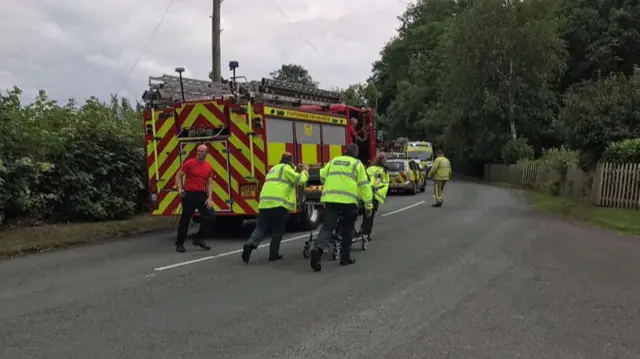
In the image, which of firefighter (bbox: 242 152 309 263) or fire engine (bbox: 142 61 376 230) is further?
fire engine (bbox: 142 61 376 230)

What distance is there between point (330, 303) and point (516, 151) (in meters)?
34.5

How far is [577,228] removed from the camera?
13961 millimetres

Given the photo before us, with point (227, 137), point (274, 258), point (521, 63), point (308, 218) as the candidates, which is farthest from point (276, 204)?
point (521, 63)

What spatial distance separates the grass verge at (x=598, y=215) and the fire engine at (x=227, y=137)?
271 inches

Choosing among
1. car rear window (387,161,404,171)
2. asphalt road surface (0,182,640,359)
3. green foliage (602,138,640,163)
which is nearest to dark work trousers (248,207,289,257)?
asphalt road surface (0,182,640,359)

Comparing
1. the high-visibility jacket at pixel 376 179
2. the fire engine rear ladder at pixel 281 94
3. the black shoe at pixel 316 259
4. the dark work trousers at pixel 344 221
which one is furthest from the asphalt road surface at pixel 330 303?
the fire engine rear ladder at pixel 281 94

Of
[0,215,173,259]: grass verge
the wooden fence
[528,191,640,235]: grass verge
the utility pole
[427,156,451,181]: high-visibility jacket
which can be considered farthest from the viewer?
[427,156,451,181]: high-visibility jacket

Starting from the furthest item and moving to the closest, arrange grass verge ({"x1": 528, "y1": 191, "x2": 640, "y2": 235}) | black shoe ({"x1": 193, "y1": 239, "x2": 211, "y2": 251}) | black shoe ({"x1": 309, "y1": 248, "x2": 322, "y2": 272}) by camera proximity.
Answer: grass verge ({"x1": 528, "y1": 191, "x2": 640, "y2": 235}), black shoe ({"x1": 193, "y1": 239, "x2": 211, "y2": 251}), black shoe ({"x1": 309, "y1": 248, "x2": 322, "y2": 272})

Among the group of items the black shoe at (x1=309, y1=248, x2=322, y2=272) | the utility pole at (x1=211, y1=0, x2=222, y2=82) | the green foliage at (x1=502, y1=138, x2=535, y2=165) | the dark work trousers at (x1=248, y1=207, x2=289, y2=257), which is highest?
the utility pole at (x1=211, y1=0, x2=222, y2=82)

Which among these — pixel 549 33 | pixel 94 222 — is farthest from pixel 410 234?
pixel 549 33

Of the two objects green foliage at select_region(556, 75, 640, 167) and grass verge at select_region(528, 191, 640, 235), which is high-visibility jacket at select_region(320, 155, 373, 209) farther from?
green foliage at select_region(556, 75, 640, 167)

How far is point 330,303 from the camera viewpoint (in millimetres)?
A: 6625

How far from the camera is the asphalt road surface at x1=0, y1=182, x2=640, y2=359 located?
17.0 feet

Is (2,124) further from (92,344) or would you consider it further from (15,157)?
(92,344)
